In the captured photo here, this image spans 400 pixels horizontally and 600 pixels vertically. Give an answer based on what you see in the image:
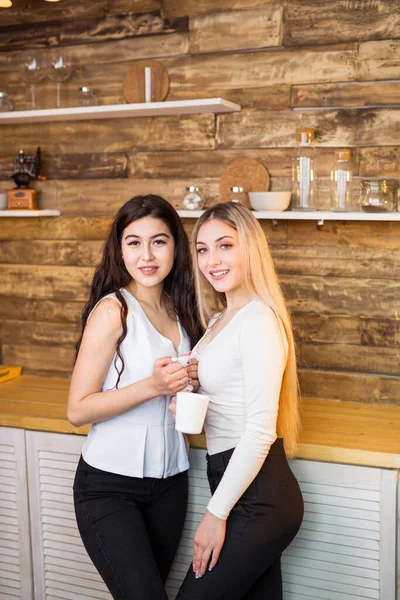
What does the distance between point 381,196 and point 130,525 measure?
138 cm

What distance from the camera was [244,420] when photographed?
1809mm

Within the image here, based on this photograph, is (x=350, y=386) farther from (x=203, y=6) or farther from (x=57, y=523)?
(x=203, y=6)

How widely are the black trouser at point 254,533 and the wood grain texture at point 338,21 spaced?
5.06ft

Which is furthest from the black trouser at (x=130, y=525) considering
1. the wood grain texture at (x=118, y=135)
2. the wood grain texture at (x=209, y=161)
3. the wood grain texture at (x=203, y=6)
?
the wood grain texture at (x=203, y=6)

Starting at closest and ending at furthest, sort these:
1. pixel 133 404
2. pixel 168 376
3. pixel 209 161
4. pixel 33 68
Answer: pixel 168 376
pixel 133 404
pixel 209 161
pixel 33 68

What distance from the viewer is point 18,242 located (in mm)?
3188

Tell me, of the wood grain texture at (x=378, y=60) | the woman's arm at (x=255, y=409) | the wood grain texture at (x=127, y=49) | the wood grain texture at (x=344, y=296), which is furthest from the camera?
the wood grain texture at (x=127, y=49)

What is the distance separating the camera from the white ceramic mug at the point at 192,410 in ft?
5.70

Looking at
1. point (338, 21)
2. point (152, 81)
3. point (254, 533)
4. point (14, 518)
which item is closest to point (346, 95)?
point (338, 21)

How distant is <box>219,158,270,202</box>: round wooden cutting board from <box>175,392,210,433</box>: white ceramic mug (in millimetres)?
1184

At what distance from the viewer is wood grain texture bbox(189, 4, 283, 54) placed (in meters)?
2.66

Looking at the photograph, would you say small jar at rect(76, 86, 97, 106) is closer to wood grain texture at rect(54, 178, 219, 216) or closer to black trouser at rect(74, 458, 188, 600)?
wood grain texture at rect(54, 178, 219, 216)

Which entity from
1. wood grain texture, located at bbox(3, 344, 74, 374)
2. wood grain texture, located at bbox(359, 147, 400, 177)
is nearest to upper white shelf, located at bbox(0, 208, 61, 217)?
wood grain texture, located at bbox(3, 344, 74, 374)

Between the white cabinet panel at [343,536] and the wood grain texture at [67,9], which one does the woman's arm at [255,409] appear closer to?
the white cabinet panel at [343,536]
